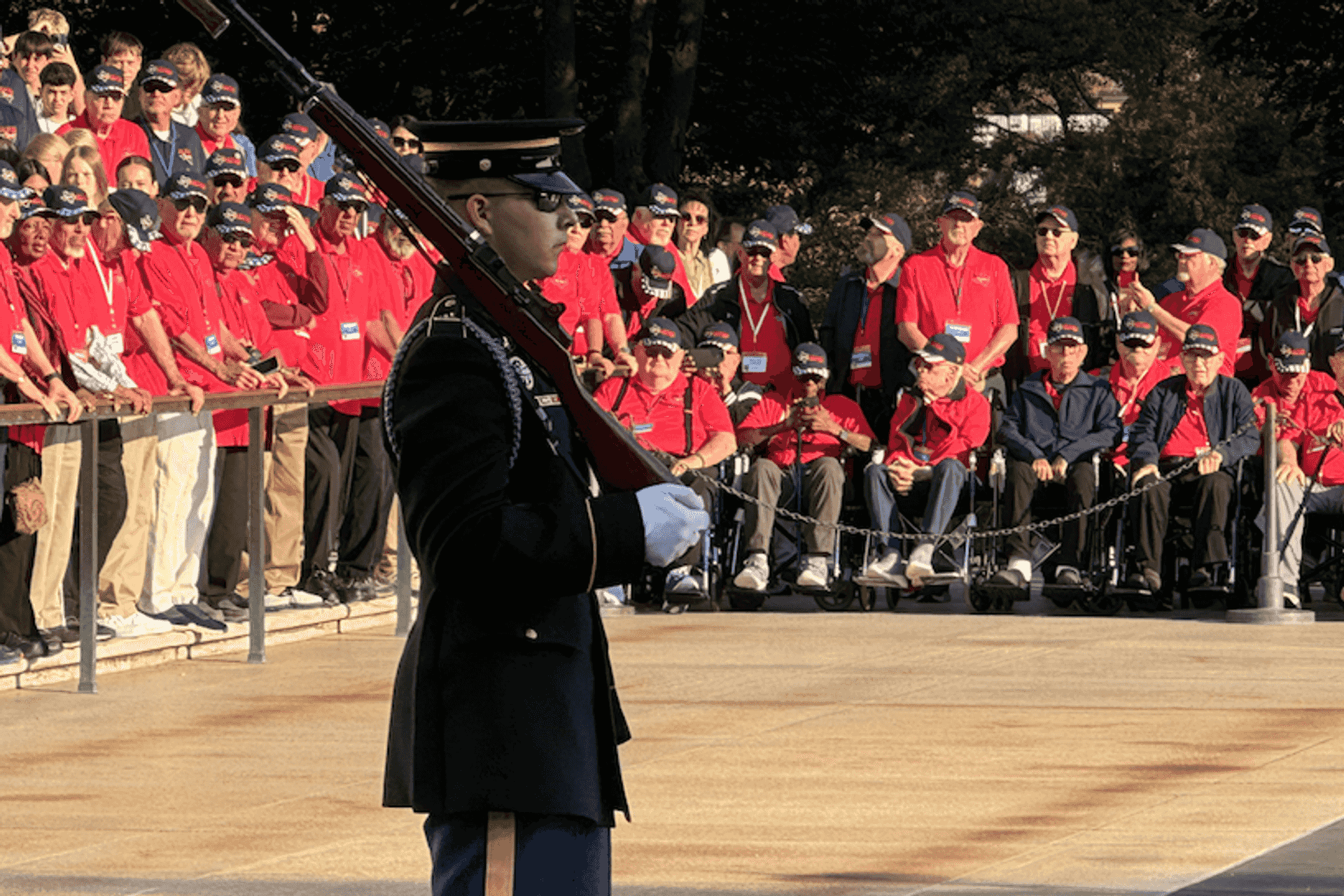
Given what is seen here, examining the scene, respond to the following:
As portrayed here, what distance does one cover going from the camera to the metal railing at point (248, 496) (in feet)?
35.3

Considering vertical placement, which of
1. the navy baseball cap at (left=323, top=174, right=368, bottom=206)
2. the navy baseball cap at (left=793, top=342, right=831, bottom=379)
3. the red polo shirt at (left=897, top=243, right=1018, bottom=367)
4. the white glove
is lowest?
the white glove

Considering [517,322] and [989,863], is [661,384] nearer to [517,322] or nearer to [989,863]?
[989,863]

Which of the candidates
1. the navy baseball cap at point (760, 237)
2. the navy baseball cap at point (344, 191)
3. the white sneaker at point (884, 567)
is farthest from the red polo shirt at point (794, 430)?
the navy baseball cap at point (344, 191)

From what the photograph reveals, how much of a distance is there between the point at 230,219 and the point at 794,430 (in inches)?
145

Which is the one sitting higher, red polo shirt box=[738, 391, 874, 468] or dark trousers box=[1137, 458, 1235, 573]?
red polo shirt box=[738, 391, 874, 468]

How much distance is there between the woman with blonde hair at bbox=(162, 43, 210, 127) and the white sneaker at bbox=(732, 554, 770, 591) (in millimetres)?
3895

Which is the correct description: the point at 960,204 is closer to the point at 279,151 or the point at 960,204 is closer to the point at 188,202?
the point at 279,151

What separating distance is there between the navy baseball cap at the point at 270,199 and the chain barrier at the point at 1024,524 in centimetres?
278

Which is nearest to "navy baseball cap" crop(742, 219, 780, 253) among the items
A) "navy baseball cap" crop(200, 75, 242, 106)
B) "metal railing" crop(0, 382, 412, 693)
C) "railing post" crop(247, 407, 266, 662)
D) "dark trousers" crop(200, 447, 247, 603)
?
"metal railing" crop(0, 382, 412, 693)

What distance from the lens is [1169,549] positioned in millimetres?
14602

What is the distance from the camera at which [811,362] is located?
14.7m

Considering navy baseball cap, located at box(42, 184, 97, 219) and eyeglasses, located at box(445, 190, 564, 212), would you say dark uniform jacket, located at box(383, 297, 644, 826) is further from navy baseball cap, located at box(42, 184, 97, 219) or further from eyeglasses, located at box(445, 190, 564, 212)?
navy baseball cap, located at box(42, 184, 97, 219)

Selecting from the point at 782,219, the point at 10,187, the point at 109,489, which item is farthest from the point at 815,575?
the point at 10,187

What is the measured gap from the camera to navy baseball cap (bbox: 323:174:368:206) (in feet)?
43.8
